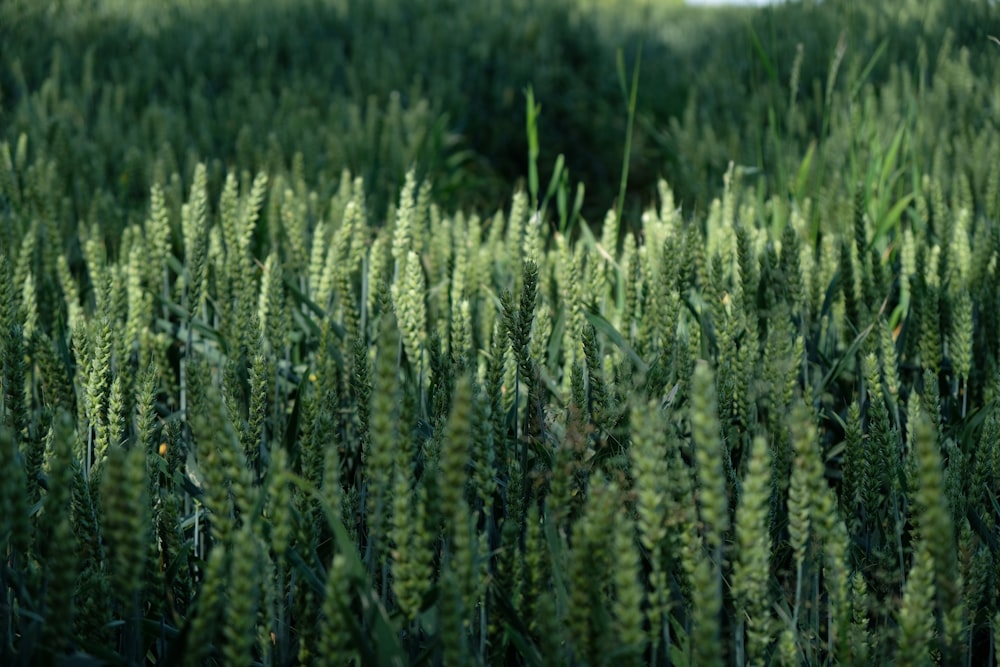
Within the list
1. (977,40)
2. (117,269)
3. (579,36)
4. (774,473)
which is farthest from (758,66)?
(774,473)

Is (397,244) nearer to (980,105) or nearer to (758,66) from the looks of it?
(980,105)

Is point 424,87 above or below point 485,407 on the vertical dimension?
below

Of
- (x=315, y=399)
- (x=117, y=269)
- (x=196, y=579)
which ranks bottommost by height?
(x=196, y=579)

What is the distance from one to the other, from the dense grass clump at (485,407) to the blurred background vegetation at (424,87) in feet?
0.18

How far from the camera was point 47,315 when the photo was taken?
7.16 ft

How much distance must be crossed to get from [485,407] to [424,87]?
4.86m

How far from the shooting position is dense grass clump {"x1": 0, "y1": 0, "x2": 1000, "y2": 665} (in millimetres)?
949

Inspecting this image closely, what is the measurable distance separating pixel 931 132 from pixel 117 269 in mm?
2719

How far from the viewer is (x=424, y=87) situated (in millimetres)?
5766

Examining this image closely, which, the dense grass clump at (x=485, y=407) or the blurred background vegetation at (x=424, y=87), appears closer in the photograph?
the dense grass clump at (x=485, y=407)

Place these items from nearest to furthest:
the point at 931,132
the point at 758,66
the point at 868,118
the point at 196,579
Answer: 1. the point at 196,579
2. the point at 868,118
3. the point at 931,132
4. the point at 758,66

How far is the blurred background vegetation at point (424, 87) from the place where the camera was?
148 inches

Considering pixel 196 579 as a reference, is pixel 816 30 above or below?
above

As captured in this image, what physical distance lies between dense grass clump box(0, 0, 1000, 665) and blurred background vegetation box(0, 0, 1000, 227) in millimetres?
56
